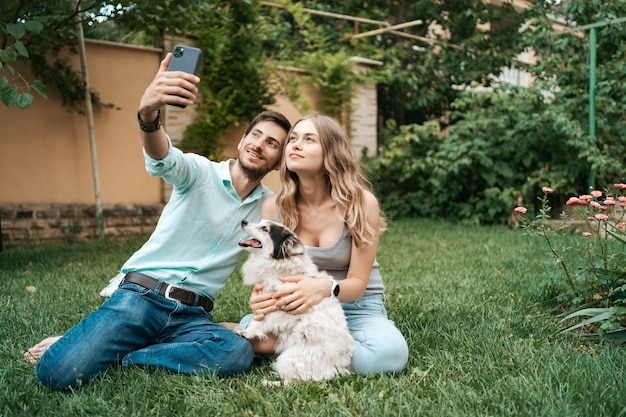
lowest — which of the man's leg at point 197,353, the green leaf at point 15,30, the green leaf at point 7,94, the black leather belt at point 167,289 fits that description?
the man's leg at point 197,353

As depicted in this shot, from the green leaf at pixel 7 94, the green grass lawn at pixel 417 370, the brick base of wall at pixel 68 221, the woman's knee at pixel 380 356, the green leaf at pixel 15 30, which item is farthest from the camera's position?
the brick base of wall at pixel 68 221

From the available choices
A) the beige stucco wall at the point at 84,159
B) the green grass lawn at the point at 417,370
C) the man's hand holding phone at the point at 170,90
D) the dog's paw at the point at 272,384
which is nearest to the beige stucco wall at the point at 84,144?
the beige stucco wall at the point at 84,159

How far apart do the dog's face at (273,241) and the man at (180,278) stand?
1.21 feet

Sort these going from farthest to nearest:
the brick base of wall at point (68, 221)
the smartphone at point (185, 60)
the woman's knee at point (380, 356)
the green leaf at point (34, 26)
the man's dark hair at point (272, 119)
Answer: the brick base of wall at point (68, 221), the green leaf at point (34, 26), the man's dark hair at point (272, 119), the woman's knee at point (380, 356), the smartphone at point (185, 60)

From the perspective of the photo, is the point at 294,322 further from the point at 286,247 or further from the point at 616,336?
the point at 616,336

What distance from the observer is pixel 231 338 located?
2.71 meters

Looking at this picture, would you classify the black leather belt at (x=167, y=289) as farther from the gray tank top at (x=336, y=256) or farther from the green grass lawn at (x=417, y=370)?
the gray tank top at (x=336, y=256)

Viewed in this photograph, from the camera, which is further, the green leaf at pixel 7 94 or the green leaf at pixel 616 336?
the green leaf at pixel 7 94

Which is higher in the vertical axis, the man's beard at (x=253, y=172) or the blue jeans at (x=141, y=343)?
the man's beard at (x=253, y=172)

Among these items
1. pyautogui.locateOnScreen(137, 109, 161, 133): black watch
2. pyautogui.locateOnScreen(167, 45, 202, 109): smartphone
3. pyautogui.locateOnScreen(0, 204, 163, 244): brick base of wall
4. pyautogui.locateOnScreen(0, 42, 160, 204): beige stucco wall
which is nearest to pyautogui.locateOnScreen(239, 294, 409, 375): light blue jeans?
pyautogui.locateOnScreen(137, 109, 161, 133): black watch

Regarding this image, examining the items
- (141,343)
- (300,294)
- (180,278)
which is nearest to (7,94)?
(180,278)

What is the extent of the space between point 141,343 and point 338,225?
113 cm

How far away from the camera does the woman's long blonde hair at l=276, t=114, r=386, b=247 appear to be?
9.29 feet

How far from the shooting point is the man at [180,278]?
2.48 meters
